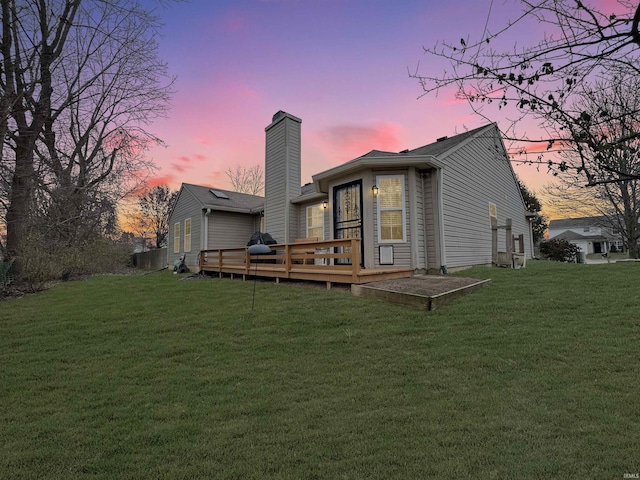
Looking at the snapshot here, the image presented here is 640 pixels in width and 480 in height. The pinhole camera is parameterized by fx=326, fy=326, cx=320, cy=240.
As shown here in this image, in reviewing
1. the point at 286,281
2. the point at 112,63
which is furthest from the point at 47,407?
the point at 112,63

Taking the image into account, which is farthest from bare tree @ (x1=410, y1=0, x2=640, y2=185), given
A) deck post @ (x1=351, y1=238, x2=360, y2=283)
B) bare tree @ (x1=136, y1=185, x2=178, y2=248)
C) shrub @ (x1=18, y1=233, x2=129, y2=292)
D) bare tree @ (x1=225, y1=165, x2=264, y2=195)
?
bare tree @ (x1=136, y1=185, x2=178, y2=248)

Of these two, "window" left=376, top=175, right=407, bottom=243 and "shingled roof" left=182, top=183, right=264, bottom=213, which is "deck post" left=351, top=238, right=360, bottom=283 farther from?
"shingled roof" left=182, top=183, right=264, bottom=213

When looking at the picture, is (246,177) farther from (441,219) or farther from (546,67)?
(546,67)

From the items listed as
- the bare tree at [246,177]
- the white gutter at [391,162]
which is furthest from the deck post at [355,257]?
the bare tree at [246,177]

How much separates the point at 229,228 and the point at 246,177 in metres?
15.9

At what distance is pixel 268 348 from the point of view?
13.0 ft

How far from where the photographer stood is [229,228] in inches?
545

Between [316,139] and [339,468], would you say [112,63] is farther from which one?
[339,468]

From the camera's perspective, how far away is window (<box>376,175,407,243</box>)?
25.4 ft

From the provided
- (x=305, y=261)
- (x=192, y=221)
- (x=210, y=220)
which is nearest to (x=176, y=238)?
(x=192, y=221)

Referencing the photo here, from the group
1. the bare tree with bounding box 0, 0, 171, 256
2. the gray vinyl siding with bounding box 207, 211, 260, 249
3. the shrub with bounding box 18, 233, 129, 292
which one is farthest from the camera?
the gray vinyl siding with bounding box 207, 211, 260, 249

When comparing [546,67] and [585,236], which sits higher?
[585,236]

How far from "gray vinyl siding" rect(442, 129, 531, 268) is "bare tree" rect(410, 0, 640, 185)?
17.7 ft

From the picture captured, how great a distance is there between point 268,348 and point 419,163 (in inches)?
221
